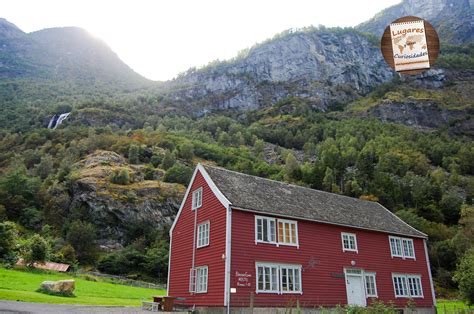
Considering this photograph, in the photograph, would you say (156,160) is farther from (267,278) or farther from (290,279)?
(267,278)

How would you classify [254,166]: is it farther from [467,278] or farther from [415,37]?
[415,37]

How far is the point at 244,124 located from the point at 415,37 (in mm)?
177262

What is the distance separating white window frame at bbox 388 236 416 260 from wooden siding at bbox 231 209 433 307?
A: 0.41 m

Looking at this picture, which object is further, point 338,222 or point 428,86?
point 428,86

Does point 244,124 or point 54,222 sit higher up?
point 244,124

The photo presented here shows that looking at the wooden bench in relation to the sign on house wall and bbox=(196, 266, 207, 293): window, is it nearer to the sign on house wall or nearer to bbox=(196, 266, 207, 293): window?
bbox=(196, 266, 207, 293): window

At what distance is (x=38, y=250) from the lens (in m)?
42.8

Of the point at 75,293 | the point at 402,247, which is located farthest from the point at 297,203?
the point at 75,293

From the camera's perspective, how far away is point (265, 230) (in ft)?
81.8

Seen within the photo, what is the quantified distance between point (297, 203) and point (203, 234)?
742 cm

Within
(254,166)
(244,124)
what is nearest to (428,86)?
(244,124)

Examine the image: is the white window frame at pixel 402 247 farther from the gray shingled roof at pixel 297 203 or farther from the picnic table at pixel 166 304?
the picnic table at pixel 166 304

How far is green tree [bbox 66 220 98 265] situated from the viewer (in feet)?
205

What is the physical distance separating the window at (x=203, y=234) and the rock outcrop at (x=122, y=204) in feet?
158
